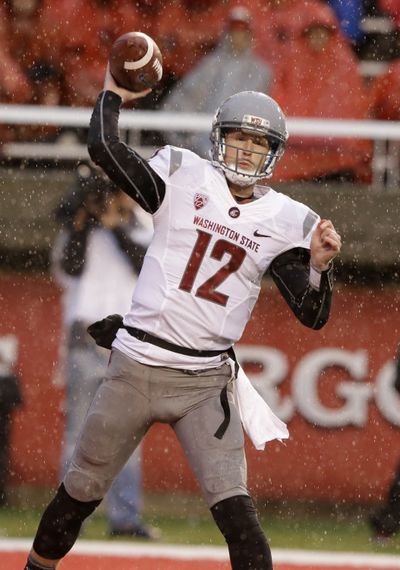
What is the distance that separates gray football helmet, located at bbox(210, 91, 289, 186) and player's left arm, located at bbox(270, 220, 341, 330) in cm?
31

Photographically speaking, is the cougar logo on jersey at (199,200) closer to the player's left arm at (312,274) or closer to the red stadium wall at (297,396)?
the player's left arm at (312,274)

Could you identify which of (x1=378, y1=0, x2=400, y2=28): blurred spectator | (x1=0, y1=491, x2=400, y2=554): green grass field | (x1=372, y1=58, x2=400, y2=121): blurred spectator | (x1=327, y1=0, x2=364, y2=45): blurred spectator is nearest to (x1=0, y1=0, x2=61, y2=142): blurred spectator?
(x1=327, y1=0, x2=364, y2=45): blurred spectator

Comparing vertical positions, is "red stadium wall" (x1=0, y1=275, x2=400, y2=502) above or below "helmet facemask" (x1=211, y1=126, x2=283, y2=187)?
below

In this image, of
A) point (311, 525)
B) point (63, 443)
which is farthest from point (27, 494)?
point (311, 525)

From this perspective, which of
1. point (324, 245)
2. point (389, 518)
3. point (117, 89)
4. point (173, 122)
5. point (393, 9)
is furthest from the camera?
point (393, 9)

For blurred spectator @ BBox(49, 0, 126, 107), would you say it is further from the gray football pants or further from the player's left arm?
the gray football pants

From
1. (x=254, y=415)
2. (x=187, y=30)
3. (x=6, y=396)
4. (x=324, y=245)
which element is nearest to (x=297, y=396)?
(x=6, y=396)

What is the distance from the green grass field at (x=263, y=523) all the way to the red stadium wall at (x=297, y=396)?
9 cm

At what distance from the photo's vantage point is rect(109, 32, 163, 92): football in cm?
491

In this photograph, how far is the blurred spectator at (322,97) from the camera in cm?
800

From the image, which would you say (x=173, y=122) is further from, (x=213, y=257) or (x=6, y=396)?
(x=213, y=257)

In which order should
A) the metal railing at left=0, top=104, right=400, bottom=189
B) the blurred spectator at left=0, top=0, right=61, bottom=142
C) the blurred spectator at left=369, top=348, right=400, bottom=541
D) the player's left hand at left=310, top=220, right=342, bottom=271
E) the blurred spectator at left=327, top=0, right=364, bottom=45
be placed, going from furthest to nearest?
the blurred spectator at left=327, top=0, right=364, bottom=45 → the blurred spectator at left=0, top=0, right=61, bottom=142 → the metal railing at left=0, top=104, right=400, bottom=189 → the blurred spectator at left=369, top=348, right=400, bottom=541 → the player's left hand at left=310, top=220, right=342, bottom=271

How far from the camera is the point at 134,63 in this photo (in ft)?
16.1

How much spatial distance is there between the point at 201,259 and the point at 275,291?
3.09 metres
